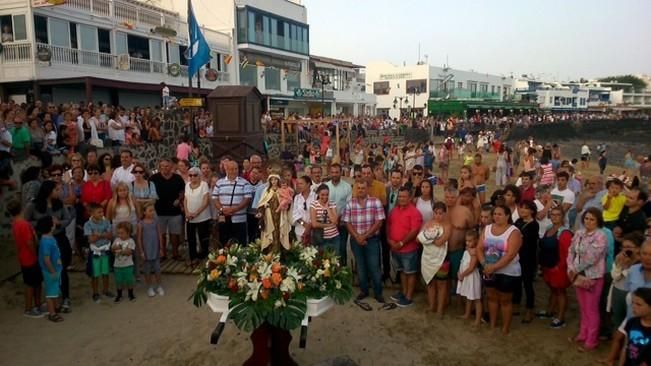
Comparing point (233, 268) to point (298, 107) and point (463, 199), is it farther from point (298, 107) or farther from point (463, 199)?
point (298, 107)

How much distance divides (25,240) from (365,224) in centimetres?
450

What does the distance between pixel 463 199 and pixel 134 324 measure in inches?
189

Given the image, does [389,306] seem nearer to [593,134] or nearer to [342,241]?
[342,241]

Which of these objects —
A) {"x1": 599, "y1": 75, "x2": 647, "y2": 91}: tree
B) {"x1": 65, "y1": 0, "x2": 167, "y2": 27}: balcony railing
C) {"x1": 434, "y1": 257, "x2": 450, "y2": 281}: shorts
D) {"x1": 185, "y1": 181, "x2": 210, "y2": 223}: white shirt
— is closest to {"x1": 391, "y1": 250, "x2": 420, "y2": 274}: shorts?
{"x1": 434, "y1": 257, "x2": 450, "y2": 281}: shorts

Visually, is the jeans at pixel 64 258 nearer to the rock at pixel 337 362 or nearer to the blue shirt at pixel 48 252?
the blue shirt at pixel 48 252

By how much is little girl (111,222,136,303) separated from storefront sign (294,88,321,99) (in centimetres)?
3517

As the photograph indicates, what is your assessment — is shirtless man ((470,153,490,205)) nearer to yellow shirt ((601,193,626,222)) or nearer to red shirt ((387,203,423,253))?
yellow shirt ((601,193,626,222))

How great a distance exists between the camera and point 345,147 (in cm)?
2662

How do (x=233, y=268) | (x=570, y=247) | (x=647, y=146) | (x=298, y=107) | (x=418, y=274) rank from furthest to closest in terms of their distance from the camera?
1. (x=298, y=107)
2. (x=647, y=146)
3. (x=418, y=274)
4. (x=570, y=247)
5. (x=233, y=268)

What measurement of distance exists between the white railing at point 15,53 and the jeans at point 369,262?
19104 millimetres

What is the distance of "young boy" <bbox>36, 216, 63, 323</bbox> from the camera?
653cm

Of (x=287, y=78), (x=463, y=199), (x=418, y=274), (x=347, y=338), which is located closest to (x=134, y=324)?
(x=347, y=338)

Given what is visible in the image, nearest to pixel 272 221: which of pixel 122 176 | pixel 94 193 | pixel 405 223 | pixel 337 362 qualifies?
pixel 337 362

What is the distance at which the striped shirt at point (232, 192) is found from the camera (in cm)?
790
